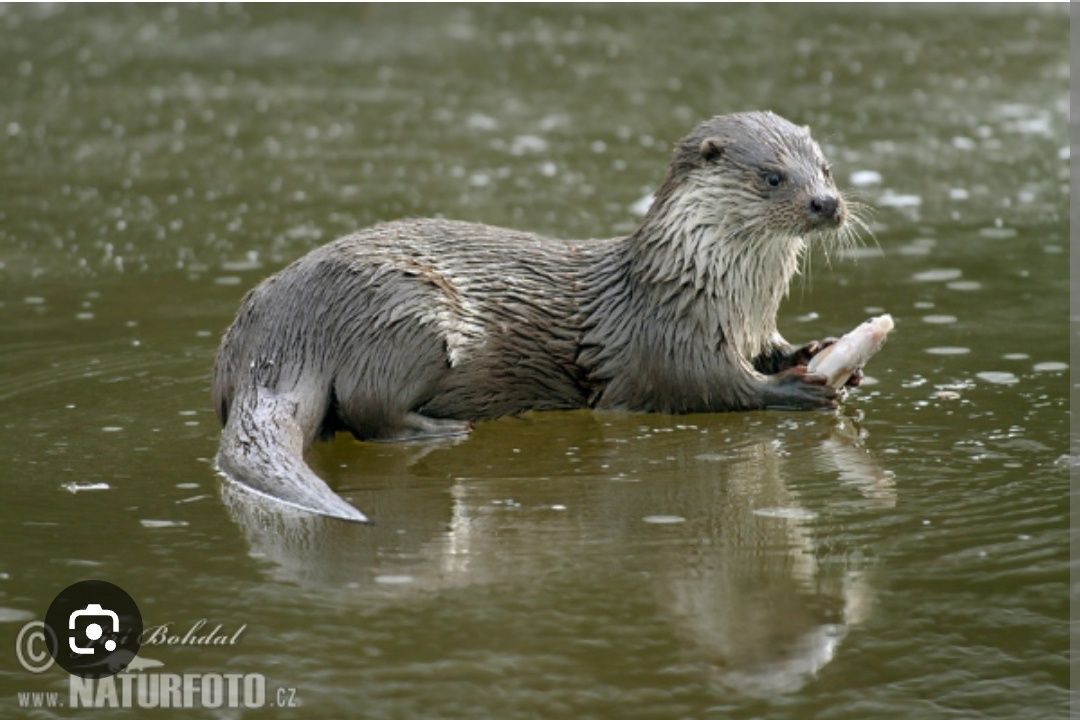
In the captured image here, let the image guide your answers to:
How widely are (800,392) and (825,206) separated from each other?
0.45m

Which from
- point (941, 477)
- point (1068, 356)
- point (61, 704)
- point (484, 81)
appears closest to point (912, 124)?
point (484, 81)

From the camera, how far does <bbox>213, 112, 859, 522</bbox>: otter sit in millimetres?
4129

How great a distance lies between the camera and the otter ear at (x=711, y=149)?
4.37 meters

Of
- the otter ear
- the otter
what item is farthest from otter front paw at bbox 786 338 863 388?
the otter ear

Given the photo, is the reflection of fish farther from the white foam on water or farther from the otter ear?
the white foam on water

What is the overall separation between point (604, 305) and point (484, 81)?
4.24 metres

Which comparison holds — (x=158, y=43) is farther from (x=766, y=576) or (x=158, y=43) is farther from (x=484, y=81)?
(x=766, y=576)

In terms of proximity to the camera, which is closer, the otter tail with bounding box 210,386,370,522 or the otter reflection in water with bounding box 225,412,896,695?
the otter reflection in water with bounding box 225,412,896,695

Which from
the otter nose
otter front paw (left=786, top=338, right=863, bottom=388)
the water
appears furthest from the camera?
otter front paw (left=786, top=338, right=863, bottom=388)

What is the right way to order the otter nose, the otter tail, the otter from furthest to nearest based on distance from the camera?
the otter nose
the otter
the otter tail

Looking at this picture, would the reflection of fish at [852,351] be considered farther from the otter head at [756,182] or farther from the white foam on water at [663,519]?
the white foam on water at [663,519]

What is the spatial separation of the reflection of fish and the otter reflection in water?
15cm

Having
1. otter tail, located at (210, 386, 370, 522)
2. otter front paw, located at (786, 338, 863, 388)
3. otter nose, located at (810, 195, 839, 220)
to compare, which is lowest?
otter tail, located at (210, 386, 370, 522)

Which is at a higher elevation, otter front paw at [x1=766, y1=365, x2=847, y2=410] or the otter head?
the otter head
